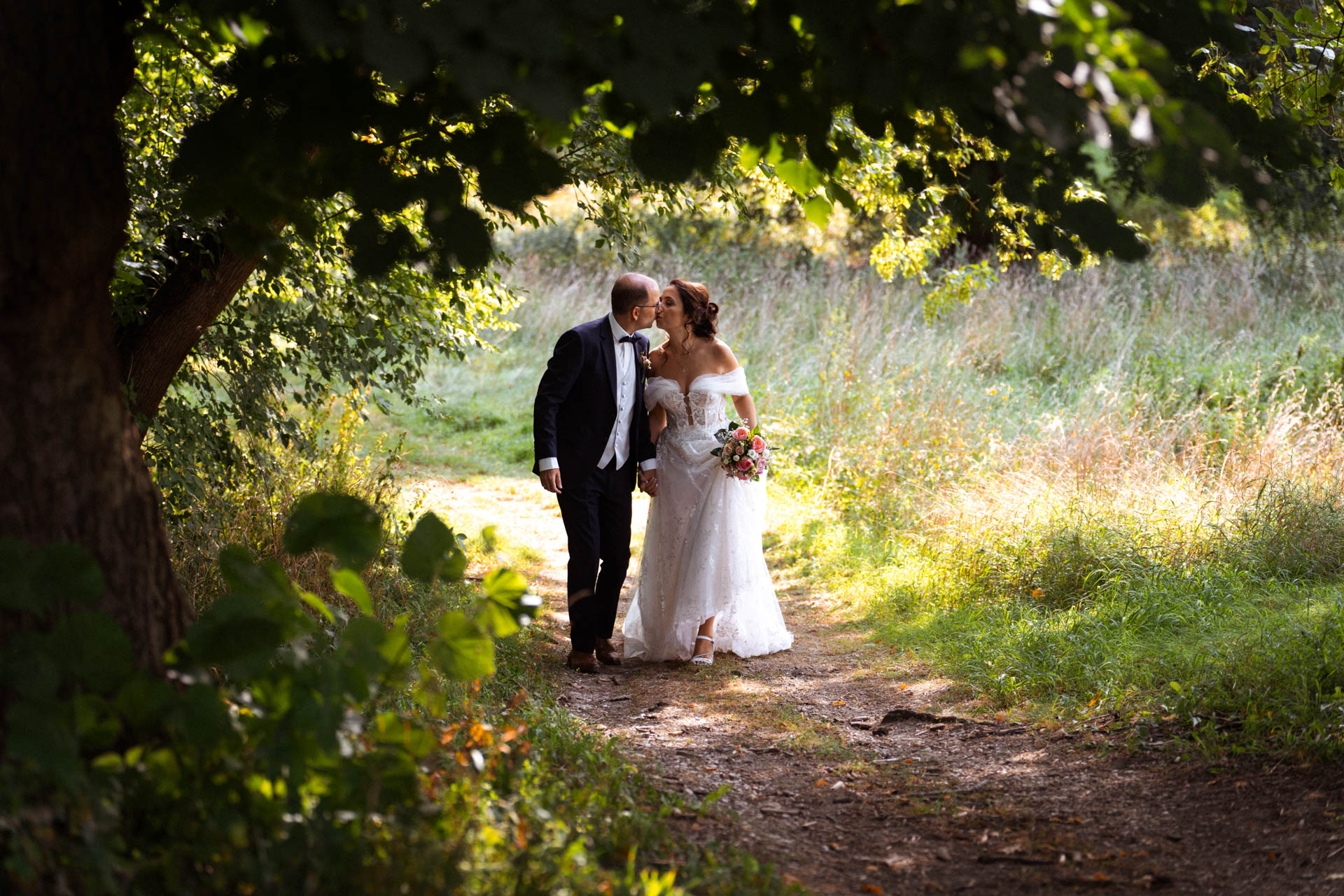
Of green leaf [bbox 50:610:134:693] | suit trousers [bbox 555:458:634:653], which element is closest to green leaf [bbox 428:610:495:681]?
green leaf [bbox 50:610:134:693]

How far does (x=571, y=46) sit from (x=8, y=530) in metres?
1.69

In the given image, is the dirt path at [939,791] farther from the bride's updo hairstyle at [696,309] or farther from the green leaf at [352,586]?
the bride's updo hairstyle at [696,309]

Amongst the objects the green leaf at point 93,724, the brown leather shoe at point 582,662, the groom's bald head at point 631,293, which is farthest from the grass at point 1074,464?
the green leaf at point 93,724

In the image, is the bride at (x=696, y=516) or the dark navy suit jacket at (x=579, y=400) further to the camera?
the bride at (x=696, y=516)

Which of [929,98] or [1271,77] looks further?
[1271,77]

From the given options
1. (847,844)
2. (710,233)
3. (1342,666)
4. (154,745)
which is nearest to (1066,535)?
(1342,666)

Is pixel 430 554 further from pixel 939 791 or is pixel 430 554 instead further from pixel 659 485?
pixel 659 485

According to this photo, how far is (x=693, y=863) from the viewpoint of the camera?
2842 millimetres

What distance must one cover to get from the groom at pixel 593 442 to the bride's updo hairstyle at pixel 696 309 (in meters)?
0.17

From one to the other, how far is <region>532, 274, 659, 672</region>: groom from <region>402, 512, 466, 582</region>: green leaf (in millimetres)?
3084

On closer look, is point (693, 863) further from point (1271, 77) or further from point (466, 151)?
point (1271, 77)

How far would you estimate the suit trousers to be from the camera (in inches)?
229

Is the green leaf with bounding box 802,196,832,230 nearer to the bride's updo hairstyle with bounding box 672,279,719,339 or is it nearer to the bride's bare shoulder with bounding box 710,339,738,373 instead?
the bride's updo hairstyle with bounding box 672,279,719,339

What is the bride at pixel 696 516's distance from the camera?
6.07 meters
